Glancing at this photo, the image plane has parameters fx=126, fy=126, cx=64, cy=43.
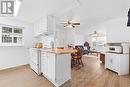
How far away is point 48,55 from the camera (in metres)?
3.48

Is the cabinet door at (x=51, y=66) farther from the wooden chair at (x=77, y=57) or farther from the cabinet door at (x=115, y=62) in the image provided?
the cabinet door at (x=115, y=62)

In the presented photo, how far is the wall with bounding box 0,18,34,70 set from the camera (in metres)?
5.02

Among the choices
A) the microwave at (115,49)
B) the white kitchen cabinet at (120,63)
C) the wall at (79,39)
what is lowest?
the white kitchen cabinet at (120,63)

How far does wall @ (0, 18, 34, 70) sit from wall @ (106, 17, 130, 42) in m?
3.77

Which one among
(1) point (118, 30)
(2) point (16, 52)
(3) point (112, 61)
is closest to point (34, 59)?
(2) point (16, 52)

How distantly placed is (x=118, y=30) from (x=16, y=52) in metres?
4.45

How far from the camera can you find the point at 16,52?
5555 millimetres

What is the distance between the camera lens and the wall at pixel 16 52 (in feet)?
16.5

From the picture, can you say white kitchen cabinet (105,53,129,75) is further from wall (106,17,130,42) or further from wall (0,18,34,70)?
wall (0,18,34,70)

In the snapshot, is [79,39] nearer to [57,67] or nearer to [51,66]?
[51,66]

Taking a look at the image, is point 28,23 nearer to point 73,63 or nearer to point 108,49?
point 73,63

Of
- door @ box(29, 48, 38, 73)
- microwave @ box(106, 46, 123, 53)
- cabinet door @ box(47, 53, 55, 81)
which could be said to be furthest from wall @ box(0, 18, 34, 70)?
microwave @ box(106, 46, 123, 53)

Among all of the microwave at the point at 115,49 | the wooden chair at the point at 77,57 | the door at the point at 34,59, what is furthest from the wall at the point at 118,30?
the door at the point at 34,59

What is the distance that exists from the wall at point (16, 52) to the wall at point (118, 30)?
377cm
